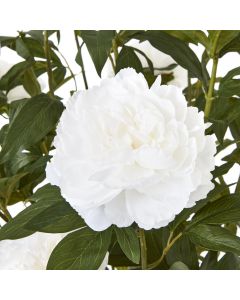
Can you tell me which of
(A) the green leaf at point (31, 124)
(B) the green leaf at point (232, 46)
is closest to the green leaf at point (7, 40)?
→ (A) the green leaf at point (31, 124)

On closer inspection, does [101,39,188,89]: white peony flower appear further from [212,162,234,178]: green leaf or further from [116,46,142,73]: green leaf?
[212,162,234,178]: green leaf

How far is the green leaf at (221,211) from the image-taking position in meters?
0.41

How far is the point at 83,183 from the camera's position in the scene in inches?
13.2

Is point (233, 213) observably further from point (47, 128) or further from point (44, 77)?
point (44, 77)

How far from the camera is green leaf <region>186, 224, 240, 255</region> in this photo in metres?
0.39

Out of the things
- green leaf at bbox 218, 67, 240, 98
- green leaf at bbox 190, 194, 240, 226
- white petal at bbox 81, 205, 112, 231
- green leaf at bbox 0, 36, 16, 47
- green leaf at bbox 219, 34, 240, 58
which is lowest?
green leaf at bbox 190, 194, 240, 226

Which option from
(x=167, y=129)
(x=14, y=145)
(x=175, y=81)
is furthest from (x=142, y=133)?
(x=175, y=81)

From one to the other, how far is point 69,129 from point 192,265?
218 millimetres

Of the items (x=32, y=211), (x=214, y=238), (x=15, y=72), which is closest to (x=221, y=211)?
(x=214, y=238)

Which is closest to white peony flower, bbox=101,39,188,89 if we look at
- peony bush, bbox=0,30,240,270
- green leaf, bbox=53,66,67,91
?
green leaf, bbox=53,66,67,91

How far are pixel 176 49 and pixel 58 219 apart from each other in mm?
206

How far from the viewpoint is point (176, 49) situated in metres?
0.52

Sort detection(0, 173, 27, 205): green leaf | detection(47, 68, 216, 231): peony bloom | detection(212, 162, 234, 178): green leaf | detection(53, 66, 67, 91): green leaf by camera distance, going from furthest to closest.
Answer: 1. detection(53, 66, 67, 91): green leaf
2. detection(0, 173, 27, 205): green leaf
3. detection(212, 162, 234, 178): green leaf
4. detection(47, 68, 216, 231): peony bloom

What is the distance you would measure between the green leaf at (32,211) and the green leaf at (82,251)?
25 millimetres
